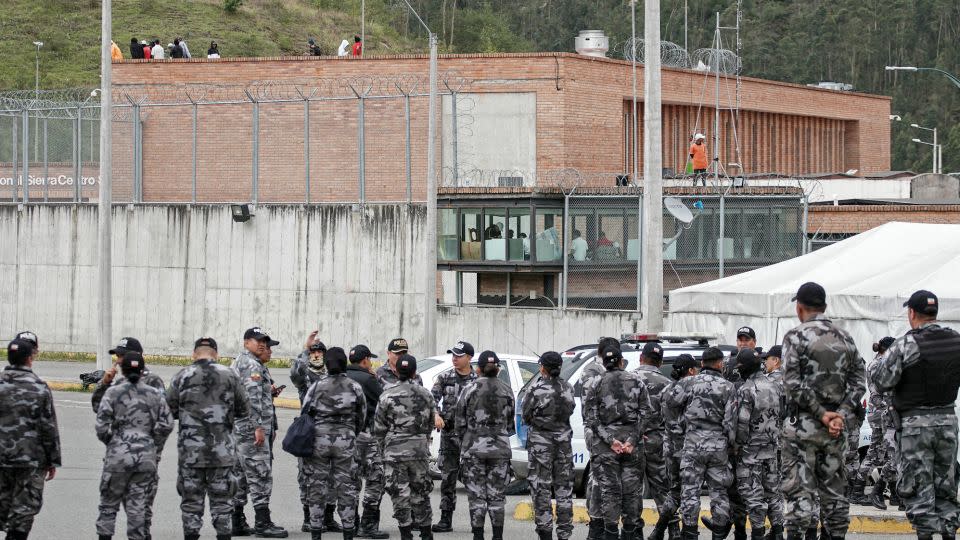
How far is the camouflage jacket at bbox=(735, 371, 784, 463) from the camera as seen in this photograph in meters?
10.9

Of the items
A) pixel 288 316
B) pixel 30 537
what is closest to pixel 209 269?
pixel 288 316

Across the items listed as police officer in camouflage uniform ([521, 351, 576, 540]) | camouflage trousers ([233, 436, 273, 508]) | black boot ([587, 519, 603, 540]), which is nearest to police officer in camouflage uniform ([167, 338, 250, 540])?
camouflage trousers ([233, 436, 273, 508])

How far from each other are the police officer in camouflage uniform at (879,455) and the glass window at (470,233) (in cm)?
1423

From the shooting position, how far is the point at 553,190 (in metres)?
26.6

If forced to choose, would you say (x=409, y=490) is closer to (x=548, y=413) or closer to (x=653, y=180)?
(x=548, y=413)

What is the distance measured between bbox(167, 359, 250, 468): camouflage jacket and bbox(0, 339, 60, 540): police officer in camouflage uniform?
96 cm

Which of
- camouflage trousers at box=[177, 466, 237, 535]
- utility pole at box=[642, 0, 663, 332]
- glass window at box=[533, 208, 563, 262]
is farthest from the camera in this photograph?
glass window at box=[533, 208, 563, 262]

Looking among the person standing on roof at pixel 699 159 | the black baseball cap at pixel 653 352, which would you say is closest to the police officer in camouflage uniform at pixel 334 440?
the black baseball cap at pixel 653 352

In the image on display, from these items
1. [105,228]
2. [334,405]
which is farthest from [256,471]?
[105,228]

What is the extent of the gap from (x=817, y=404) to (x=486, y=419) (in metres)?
3.21

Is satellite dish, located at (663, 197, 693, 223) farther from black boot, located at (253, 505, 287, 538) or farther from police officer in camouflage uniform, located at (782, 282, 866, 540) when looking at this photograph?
police officer in camouflage uniform, located at (782, 282, 866, 540)

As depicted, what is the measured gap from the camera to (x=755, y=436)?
36.0ft

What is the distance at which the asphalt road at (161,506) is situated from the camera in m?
12.0

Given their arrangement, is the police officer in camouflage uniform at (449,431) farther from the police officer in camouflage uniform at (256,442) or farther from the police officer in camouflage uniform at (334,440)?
the police officer in camouflage uniform at (256,442)
